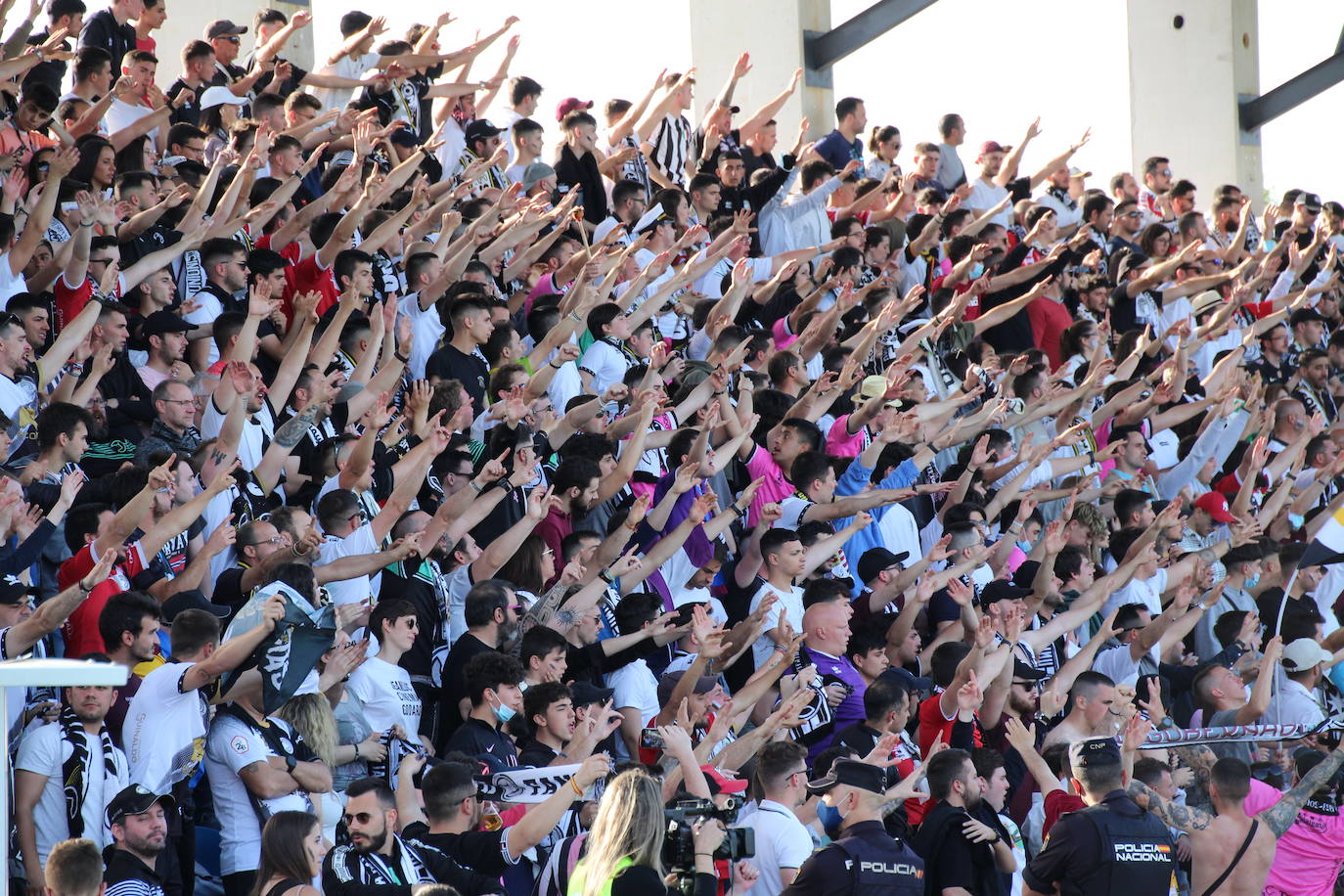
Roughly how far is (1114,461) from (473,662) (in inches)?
269

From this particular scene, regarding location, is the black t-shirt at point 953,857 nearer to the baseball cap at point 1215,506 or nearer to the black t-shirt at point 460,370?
the black t-shirt at point 460,370

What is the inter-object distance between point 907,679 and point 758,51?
505 inches

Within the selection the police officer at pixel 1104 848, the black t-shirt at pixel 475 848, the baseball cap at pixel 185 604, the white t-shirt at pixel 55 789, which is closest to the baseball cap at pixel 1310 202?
the police officer at pixel 1104 848

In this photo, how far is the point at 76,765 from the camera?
5918mm

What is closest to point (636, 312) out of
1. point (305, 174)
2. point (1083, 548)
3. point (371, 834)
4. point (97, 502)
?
point (305, 174)

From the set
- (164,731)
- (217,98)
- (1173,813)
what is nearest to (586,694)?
(164,731)

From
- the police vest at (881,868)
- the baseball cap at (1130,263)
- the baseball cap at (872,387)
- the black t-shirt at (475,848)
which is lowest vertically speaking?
the police vest at (881,868)

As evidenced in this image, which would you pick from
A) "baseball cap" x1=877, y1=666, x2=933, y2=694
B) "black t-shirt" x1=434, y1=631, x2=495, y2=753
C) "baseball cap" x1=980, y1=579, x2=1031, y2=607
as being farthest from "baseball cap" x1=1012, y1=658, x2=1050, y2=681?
"black t-shirt" x1=434, y1=631, x2=495, y2=753

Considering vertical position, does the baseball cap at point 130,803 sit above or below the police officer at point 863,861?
A: above

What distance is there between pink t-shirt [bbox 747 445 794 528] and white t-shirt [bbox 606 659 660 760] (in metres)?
2.19

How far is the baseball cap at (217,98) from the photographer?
12383 mm

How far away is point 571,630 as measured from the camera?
26.3 ft

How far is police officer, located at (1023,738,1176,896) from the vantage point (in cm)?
648

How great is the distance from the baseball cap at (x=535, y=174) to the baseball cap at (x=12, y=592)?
718 cm
